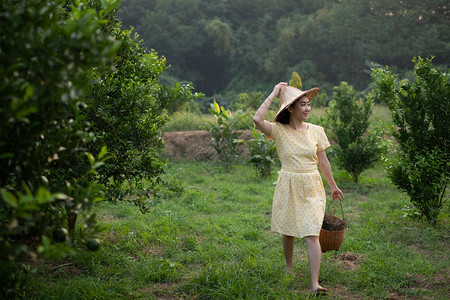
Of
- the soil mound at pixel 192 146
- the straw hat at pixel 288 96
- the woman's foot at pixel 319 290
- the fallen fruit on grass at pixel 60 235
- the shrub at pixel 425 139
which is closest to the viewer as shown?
the fallen fruit on grass at pixel 60 235

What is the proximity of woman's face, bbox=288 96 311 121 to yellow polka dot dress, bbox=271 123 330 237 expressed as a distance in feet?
0.49

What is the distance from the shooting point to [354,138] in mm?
8562

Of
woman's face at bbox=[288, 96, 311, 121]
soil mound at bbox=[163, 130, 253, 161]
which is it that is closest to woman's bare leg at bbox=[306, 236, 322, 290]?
woman's face at bbox=[288, 96, 311, 121]

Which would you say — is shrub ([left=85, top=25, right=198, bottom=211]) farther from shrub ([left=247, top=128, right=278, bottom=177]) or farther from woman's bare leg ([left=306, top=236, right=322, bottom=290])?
shrub ([left=247, top=128, right=278, bottom=177])

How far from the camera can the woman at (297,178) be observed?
3.44m

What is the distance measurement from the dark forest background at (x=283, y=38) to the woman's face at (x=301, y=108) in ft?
90.8

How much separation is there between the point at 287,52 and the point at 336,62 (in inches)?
170

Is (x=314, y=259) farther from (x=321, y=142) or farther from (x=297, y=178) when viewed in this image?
(x=321, y=142)

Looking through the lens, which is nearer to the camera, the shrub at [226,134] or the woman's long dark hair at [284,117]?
the woman's long dark hair at [284,117]

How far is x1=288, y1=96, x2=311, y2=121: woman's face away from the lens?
364 cm

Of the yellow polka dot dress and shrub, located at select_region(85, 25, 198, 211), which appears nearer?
the yellow polka dot dress

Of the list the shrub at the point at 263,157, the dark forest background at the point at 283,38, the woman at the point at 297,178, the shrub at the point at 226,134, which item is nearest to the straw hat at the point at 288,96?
the woman at the point at 297,178

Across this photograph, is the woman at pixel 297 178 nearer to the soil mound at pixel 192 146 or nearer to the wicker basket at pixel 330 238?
the wicker basket at pixel 330 238

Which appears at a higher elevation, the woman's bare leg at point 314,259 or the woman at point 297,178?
the woman at point 297,178
